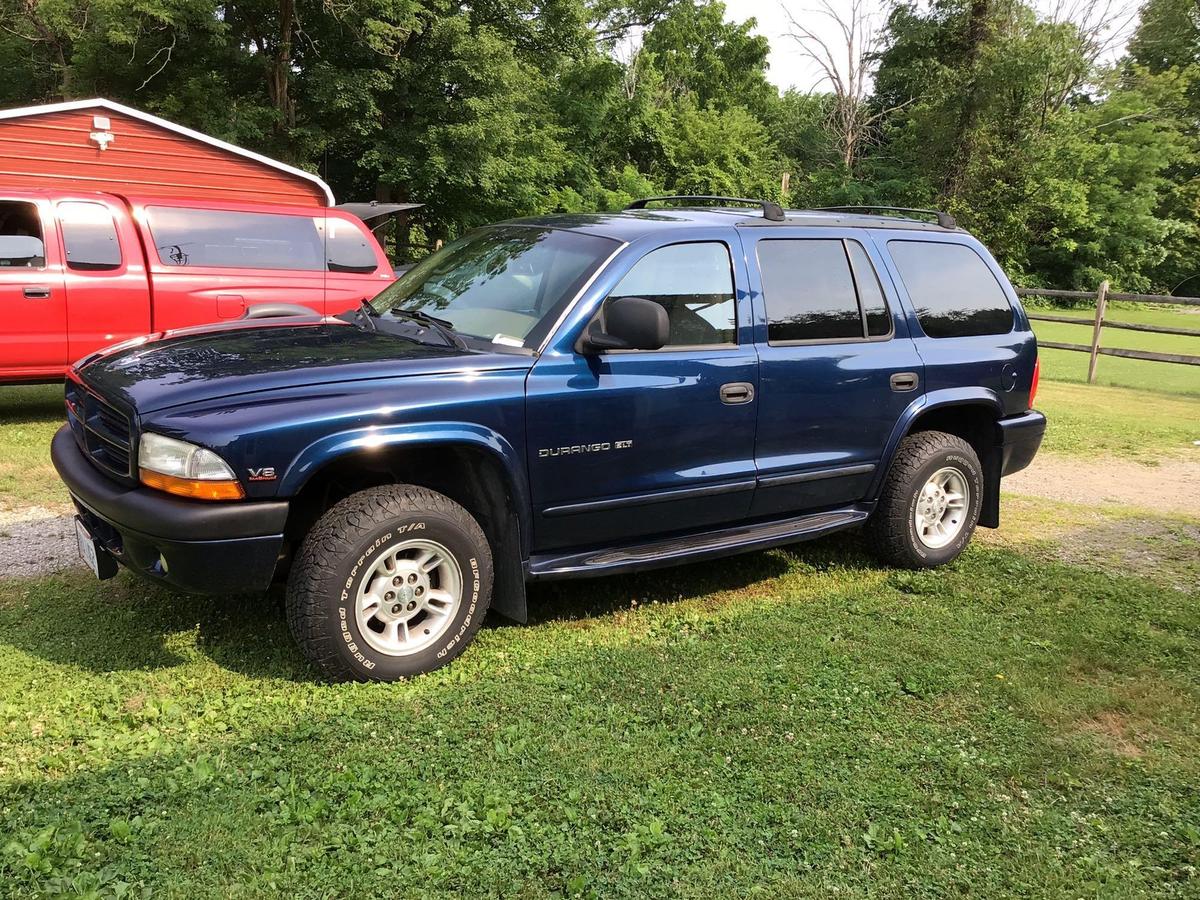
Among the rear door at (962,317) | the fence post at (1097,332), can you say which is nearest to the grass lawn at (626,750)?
the rear door at (962,317)

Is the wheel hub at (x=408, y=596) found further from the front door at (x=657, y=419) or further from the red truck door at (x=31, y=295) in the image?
the red truck door at (x=31, y=295)

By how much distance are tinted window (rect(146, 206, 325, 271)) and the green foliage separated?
46.1ft

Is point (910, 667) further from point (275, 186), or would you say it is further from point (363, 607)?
point (275, 186)

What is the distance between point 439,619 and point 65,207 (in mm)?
6177

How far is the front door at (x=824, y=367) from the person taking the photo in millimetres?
4258

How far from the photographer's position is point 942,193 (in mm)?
36500

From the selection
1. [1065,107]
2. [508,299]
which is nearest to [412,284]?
[508,299]

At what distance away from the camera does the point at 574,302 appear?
3.76 m

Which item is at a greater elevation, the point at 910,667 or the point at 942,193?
the point at 942,193

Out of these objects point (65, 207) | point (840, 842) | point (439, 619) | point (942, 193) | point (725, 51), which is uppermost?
point (725, 51)

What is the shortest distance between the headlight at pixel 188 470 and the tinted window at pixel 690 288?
1.74m

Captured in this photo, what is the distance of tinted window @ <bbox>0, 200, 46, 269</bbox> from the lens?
7.30 meters

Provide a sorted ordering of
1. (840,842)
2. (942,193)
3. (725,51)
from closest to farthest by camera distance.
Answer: (840,842)
(942,193)
(725,51)

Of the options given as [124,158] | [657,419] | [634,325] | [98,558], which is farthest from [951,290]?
[124,158]
